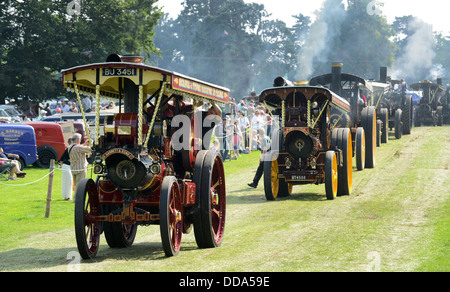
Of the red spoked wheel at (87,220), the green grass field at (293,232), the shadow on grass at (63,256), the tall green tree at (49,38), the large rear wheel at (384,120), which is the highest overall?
the tall green tree at (49,38)

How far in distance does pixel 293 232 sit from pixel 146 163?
3.22 m

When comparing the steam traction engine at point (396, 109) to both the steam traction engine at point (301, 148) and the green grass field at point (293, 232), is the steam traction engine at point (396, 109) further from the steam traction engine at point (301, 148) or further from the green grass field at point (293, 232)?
the steam traction engine at point (301, 148)

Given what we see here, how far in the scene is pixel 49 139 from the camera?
885 inches

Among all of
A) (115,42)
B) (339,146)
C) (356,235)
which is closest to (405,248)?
(356,235)

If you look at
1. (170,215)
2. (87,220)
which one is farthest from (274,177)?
(87,220)

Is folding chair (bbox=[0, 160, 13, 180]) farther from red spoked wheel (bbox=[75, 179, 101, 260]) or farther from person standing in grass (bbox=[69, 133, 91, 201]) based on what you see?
red spoked wheel (bbox=[75, 179, 101, 260])

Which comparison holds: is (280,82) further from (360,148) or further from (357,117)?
(357,117)

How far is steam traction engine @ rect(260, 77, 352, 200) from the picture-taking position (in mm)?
14297

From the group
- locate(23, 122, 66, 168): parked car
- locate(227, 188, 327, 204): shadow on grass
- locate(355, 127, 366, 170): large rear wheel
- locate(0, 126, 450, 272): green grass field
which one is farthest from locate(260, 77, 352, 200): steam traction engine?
locate(23, 122, 66, 168): parked car

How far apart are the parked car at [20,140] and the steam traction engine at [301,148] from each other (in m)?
9.37

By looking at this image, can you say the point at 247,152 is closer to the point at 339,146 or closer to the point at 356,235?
the point at 339,146

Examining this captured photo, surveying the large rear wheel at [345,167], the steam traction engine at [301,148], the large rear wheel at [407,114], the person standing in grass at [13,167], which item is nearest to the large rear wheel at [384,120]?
the large rear wheel at [407,114]

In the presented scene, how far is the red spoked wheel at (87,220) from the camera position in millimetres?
8232

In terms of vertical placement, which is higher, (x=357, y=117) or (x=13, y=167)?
(x=357, y=117)
